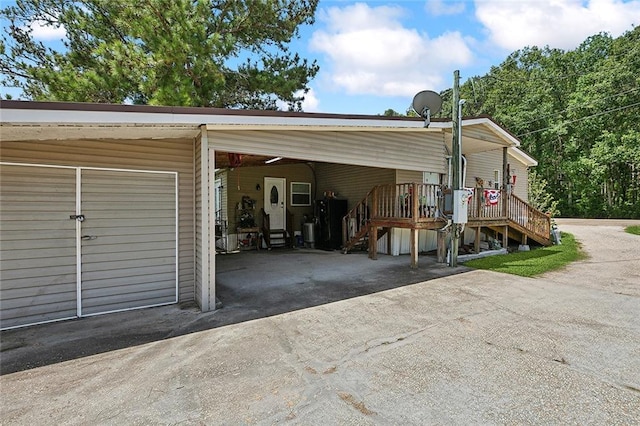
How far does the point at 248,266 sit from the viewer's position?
820cm

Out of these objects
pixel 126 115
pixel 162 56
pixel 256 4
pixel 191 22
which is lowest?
pixel 126 115

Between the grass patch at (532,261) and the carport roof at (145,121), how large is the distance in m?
3.88

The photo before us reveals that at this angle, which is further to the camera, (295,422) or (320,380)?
(320,380)

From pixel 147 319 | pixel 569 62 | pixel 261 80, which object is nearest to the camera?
pixel 147 319

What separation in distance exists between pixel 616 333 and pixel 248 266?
675cm

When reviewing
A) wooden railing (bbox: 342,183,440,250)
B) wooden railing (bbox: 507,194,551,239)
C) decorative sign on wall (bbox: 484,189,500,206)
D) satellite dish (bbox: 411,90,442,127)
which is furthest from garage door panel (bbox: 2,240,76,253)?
wooden railing (bbox: 507,194,551,239)

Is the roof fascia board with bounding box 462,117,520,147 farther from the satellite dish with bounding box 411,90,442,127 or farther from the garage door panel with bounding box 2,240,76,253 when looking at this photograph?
the garage door panel with bounding box 2,240,76,253

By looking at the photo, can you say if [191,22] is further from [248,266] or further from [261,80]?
[248,266]

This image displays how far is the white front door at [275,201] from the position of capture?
39.6 ft

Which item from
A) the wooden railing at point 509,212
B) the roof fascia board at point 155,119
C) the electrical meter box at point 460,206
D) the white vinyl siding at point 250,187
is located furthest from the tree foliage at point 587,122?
the roof fascia board at point 155,119

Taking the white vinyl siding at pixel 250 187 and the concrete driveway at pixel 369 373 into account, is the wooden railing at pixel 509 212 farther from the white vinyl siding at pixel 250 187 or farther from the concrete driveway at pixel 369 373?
the white vinyl siding at pixel 250 187

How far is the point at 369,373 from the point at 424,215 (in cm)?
593

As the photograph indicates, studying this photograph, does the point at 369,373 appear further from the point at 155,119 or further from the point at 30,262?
the point at 30,262

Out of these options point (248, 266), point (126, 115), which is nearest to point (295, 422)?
point (126, 115)
